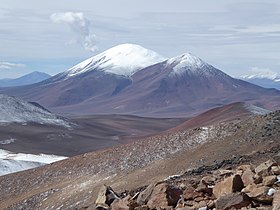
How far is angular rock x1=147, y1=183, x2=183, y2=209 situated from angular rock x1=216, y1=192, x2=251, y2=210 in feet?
5.42

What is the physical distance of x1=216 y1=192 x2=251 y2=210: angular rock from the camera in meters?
10.1

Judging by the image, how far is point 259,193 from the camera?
10.1 m

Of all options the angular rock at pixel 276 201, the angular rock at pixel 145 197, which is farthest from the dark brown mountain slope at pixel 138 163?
the angular rock at pixel 276 201

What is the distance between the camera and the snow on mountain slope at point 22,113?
8572 cm

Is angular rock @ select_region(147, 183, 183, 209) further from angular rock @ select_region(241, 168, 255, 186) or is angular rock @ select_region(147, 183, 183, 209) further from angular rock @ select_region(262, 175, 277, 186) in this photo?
angular rock @ select_region(262, 175, 277, 186)

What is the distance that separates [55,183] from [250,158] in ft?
36.5

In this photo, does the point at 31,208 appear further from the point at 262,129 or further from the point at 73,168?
the point at 262,129

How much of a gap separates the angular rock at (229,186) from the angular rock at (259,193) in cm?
54

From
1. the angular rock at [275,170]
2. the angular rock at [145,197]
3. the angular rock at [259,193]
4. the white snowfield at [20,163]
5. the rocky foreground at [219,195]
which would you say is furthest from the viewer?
the white snowfield at [20,163]

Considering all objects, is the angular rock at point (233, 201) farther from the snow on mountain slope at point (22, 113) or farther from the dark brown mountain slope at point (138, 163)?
the snow on mountain slope at point (22, 113)

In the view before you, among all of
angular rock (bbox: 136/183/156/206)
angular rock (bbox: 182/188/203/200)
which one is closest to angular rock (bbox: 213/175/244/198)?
angular rock (bbox: 182/188/203/200)

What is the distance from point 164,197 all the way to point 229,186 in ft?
4.81

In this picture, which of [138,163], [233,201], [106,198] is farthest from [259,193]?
[138,163]

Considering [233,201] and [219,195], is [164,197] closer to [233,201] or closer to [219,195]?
[219,195]
